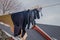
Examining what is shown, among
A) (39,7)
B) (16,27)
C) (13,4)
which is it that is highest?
(39,7)

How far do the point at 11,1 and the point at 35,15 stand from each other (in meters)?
11.7

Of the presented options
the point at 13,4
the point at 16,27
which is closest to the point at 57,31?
the point at 16,27

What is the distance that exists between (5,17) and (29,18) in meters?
0.51

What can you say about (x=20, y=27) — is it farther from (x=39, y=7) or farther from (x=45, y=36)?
(x=45, y=36)

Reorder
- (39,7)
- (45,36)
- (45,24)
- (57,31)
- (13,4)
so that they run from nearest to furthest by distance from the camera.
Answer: (39,7) → (45,36) → (57,31) → (45,24) → (13,4)

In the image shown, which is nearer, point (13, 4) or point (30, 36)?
point (30, 36)

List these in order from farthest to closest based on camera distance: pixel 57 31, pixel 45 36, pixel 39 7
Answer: pixel 57 31, pixel 45 36, pixel 39 7

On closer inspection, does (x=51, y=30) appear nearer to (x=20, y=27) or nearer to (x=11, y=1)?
(x=20, y=27)

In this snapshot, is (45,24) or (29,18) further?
(45,24)

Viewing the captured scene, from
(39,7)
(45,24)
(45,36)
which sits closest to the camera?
(39,7)

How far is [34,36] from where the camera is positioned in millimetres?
9328

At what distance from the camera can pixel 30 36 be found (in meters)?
A: 9.04

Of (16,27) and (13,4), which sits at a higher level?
(16,27)

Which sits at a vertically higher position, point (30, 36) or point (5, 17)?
point (5, 17)
